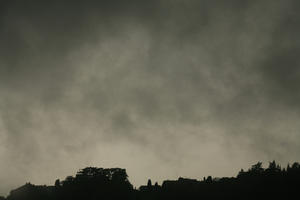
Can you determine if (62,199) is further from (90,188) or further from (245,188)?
(245,188)

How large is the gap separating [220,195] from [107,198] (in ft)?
114

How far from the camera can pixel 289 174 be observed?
10400 centimetres

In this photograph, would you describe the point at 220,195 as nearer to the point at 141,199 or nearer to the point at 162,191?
the point at 162,191

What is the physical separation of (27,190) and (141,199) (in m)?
45.7

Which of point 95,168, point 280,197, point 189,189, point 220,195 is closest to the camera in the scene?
point 280,197

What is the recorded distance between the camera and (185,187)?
403 feet

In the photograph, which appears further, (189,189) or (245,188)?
(189,189)

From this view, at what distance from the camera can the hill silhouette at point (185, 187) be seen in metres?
103

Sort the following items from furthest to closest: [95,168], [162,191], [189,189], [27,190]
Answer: [27,190] < [95,168] < [162,191] < [189,189]

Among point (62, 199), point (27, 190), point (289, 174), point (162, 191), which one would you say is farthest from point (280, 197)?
point (27, 190)

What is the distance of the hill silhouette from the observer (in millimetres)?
102562

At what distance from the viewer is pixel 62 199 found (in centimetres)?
13662

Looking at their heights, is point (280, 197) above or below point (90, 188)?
below

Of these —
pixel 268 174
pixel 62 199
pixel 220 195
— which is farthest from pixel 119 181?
pixel 268 174
